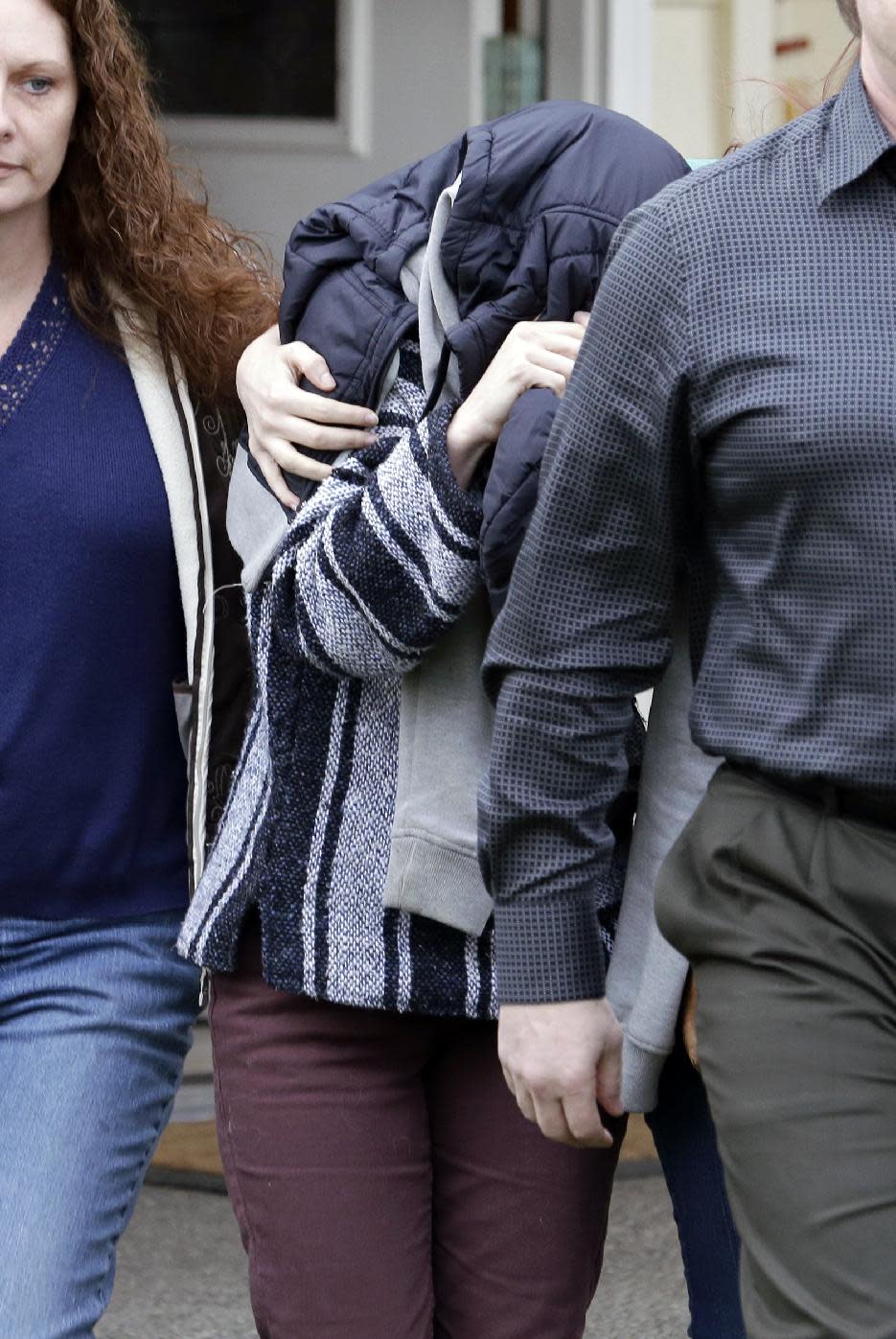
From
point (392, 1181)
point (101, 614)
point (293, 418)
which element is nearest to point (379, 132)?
point (101, 614)

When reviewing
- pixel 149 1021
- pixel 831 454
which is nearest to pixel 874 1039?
pixel 831 454

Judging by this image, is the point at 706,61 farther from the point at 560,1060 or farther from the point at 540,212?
the point at 560,1060

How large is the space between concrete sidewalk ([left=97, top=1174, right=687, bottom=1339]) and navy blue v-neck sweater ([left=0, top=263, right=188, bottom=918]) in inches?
57.9

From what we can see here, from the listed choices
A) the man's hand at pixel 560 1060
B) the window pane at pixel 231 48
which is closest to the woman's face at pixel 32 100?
the man's hand at pixel 560 1060

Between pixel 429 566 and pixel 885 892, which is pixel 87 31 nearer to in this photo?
pixel 429 566

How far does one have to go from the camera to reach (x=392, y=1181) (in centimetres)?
234

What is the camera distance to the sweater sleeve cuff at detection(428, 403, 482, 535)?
217cm

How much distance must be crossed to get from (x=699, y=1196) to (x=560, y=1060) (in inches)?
15.5

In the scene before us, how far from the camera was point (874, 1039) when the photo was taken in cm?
180

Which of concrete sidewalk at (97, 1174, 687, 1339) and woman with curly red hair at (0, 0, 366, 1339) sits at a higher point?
woman with curly red hair at (0, 0, 366, 1339)

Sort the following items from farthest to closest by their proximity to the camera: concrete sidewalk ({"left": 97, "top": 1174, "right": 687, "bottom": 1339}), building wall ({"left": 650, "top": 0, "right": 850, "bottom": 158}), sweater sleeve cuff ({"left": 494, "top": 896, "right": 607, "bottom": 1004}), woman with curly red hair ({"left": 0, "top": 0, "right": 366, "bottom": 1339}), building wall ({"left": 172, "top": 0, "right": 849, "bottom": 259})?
building wall ({"left": 650, "top": 0, "right": 850, "bottom": 158}), building wall ({"left": 172, "top": 0, "right": 849, "bottom": 259}), concrete sidewalk ({"left": 97, "top": 1174, "right": 687, "bottom": 1339}), woman with curly red hair ({"left": 0, "top": 0, "right": 366, "bottom": 1339}), sweater sleeve cuff ({"left": 494, "top": 896, "right": 607, "bottom": 1004})

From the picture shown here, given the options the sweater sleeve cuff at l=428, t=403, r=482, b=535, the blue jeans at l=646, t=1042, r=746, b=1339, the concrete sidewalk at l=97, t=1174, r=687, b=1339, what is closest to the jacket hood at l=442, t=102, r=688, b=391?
the sweater sleeve cuff at l=428, t=403, r=482, b=535

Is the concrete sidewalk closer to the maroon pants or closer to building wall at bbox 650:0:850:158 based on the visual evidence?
the maroon pants

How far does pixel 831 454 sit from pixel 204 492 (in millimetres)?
1081
